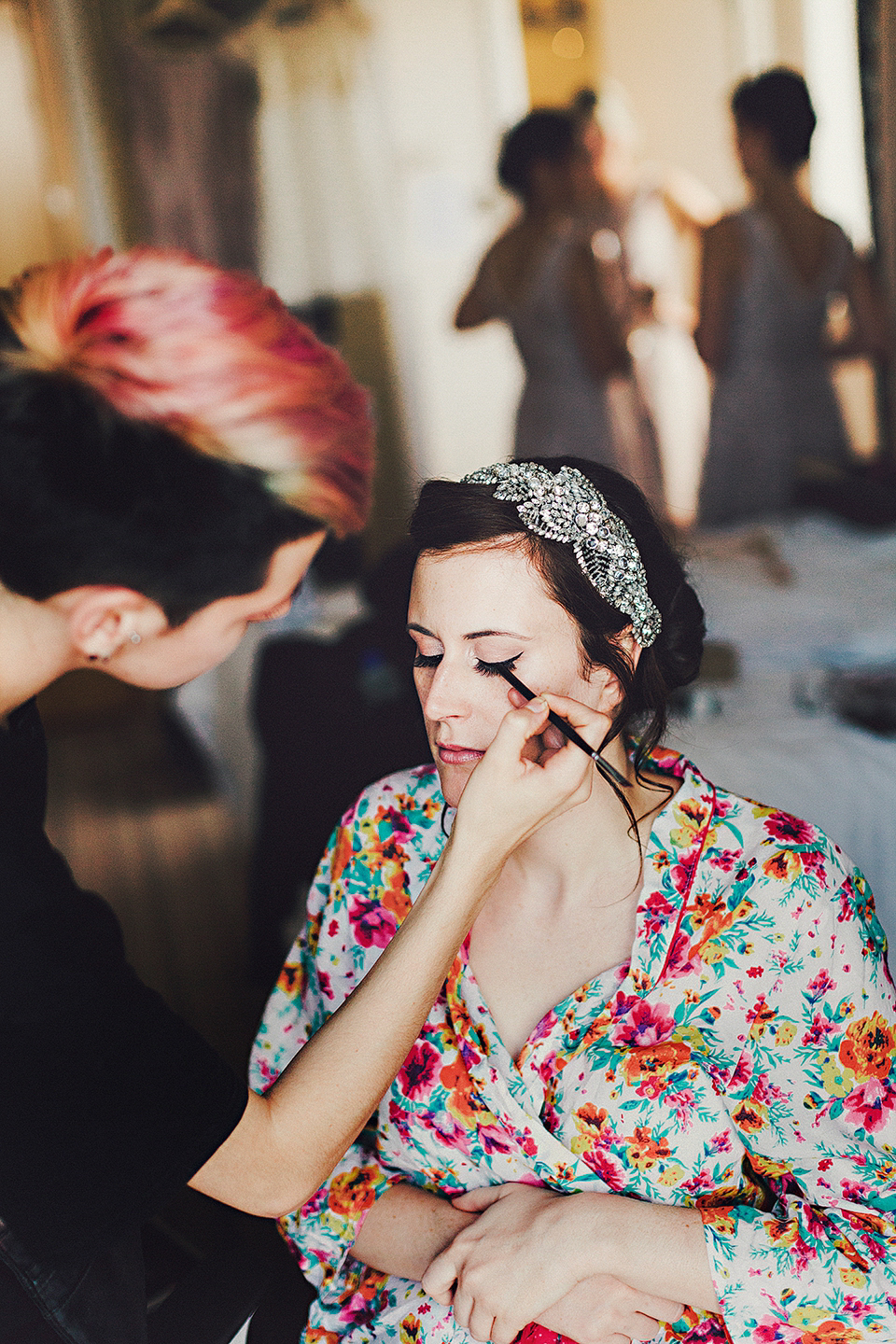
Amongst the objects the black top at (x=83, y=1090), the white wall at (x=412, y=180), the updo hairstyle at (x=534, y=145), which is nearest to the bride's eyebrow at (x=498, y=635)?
the black top at (x=83, y=1090)

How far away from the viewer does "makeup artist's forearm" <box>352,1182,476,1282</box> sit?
1.05m

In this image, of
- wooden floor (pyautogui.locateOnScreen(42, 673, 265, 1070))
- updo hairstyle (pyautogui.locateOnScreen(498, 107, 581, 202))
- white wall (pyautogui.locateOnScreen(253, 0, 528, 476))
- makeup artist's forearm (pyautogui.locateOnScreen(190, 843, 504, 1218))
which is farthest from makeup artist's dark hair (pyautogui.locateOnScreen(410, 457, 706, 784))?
white wall (pyautogui.locateOnScreen(253, 0, 528, 476))

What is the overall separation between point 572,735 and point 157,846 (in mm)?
2710

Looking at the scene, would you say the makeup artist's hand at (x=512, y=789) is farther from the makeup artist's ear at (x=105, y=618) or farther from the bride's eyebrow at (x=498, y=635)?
the makeup artist's ear at (x=105, y=618)

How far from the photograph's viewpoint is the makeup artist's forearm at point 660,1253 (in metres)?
0.94

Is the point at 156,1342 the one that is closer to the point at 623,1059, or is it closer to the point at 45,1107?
the point at 45,1107

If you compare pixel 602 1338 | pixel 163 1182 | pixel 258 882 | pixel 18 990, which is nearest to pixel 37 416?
pixel 18 990

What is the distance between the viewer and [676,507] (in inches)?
124

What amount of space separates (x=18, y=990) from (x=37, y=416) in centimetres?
42

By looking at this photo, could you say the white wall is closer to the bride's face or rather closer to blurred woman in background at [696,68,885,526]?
blurred woman in background at [696,68,885,526]

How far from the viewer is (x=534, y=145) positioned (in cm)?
345

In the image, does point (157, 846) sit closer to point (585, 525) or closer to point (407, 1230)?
point (407, 1230)

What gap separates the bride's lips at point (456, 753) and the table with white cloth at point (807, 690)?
12.2 inches

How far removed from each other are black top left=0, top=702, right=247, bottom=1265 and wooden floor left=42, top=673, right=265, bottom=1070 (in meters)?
1.14
